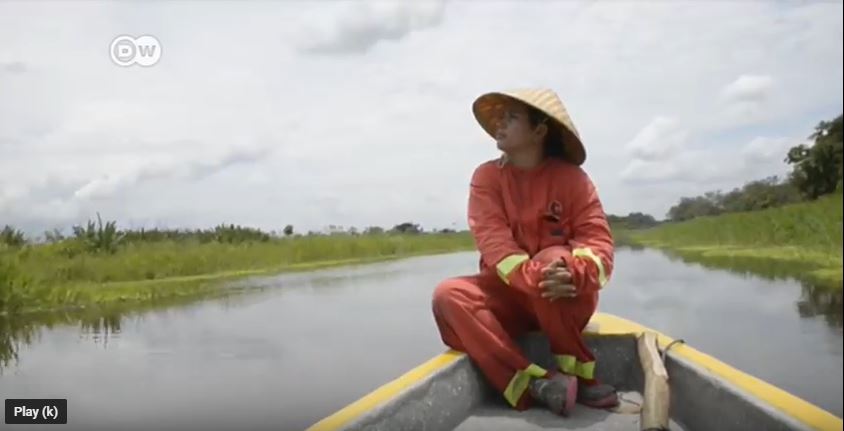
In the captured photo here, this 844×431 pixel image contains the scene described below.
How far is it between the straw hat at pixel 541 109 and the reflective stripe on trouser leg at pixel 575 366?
0.32 metres

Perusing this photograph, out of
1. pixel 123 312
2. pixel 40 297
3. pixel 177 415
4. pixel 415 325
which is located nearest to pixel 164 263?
pixel 123 312

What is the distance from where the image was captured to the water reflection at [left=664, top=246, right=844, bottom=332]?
893 mm

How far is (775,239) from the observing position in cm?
115

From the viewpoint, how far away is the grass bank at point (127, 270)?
198 centimetres

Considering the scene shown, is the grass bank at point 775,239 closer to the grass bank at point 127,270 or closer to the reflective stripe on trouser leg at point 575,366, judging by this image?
the reflective stripe on trouser leg at point 575,366

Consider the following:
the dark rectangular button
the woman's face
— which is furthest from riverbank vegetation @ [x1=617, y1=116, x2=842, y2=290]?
the dark rectangular button

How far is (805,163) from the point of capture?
0.97 m

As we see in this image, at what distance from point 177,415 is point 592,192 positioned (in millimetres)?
845

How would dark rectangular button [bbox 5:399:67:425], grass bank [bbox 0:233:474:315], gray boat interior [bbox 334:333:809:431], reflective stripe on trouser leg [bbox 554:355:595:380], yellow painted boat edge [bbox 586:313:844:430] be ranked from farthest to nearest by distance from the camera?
1. grass bank [bbox 0:233:474:315]
2. reflective stripe on trouser leg [bbox 554:355:595:380]
3. dark rectangular button [bbox 5:399:67:425]
4. gray boat interior [bbox 334:333:809:431]
5. yellow painted boat edge [bbox 586:313:844:430]

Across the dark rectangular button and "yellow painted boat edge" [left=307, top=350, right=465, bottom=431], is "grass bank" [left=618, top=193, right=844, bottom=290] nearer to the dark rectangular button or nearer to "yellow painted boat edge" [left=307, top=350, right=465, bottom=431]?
"yellow painted boat edge" [left=307, top=350, right=465, bottom=431]

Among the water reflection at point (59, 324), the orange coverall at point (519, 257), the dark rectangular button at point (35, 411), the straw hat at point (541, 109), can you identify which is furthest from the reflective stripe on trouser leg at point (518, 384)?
the water reflection at point (59, 324)

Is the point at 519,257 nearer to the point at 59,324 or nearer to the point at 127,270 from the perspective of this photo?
the point at 59,324

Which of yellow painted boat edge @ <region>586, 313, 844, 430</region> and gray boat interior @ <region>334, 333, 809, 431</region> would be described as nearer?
yellow painted boat edge @ <region>586, 313, 844, 430</region>

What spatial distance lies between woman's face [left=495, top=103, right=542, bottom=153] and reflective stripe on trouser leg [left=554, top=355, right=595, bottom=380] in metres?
0.35
